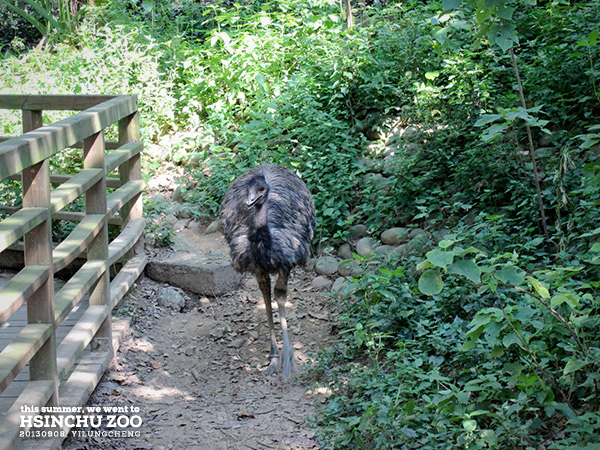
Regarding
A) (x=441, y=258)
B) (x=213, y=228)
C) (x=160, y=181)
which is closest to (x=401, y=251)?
(x=213, y=228)

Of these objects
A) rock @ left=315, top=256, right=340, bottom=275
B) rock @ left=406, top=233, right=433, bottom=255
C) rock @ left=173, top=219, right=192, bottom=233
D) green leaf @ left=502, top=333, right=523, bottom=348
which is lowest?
rock @ left=315, top=256, right=340, bottom=275

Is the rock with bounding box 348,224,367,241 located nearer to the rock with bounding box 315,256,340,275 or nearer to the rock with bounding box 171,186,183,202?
the rock with bounding box 315,256,340,275

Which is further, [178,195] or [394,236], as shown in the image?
[178,195]

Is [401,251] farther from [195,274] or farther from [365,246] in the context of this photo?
[195,274]

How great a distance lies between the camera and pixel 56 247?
3.92m

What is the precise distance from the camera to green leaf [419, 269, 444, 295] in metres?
2.99

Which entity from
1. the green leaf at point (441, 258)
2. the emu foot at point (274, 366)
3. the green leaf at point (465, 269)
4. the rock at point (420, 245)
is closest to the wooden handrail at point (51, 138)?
the green leaf at point (441, 258)

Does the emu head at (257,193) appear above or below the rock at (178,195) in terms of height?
above

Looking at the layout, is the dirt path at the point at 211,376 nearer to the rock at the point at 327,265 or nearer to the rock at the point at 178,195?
the rock at the point at 327,265

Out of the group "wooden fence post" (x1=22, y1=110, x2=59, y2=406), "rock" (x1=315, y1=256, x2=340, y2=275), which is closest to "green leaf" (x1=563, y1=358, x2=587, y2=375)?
"wooden fence post" (x1=22, y1=110, x2=59, y2=406)

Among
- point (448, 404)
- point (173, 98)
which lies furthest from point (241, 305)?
point (173, 98)

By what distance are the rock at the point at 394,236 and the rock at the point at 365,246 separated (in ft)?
0.44

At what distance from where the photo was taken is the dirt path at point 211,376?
4.16 m

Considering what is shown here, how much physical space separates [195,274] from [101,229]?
1751 mm
